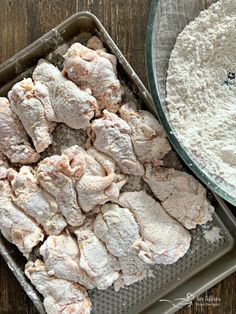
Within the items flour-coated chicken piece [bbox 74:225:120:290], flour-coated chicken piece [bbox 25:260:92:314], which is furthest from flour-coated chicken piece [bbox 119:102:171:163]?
flour-coated chicken piece [bbox 25:260:92:314]

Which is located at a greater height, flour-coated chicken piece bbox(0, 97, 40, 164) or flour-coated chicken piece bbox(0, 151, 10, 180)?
flour-coated chicken piece bbox(0, 97, 40, 164)

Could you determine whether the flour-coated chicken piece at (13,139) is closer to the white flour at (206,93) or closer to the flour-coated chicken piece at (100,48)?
the flour-coated chicken piece at (100,48)

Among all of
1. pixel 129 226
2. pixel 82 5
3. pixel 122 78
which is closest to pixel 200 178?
pixel 129 226

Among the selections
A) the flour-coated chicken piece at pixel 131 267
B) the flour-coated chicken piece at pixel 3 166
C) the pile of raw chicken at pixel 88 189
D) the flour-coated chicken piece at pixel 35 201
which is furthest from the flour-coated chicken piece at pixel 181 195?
the flour-coated chicken piece at pixel 3 166

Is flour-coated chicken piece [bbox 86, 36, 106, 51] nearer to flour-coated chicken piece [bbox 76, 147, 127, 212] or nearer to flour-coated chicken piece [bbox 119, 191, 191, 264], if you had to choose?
flour-coated chicken piece [bbox 76, 147, 127, 212]

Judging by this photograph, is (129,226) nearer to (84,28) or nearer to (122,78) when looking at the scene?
(122,78)

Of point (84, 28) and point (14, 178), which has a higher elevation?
point (84, 28)

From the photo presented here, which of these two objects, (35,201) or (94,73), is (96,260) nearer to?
(35,201)
